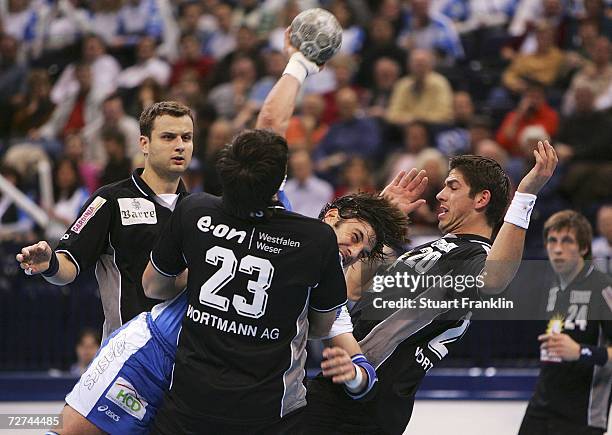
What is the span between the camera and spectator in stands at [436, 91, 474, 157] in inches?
445

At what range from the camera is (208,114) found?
40.1 ft

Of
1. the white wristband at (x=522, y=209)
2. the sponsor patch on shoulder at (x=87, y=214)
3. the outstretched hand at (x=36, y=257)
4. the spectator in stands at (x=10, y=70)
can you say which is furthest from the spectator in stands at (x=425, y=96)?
the outstretched hand at (x=36, y=257)

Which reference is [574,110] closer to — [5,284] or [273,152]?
[5,284]

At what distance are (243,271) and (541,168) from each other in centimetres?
153

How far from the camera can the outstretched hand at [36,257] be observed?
489 centimetres

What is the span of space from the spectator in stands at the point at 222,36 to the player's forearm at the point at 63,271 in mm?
9006

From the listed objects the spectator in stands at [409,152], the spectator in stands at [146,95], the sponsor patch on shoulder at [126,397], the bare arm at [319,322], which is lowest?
the sponsor patch on shoulder at [126,397]

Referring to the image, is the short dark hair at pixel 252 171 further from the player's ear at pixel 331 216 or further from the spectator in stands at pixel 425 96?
→ the spectator in stands at pixel 425 96

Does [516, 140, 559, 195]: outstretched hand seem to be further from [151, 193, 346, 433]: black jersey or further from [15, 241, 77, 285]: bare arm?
[15, 241, 77, 285]: bare arm

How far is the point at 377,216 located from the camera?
5.11m

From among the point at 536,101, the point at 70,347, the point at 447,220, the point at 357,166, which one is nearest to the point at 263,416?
the point at 447,220

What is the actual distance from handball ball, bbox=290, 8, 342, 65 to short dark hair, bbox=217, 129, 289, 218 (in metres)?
1.67

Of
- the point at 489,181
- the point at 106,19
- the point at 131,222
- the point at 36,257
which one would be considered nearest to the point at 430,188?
the point at 489,181

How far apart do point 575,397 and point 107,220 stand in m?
2.98
